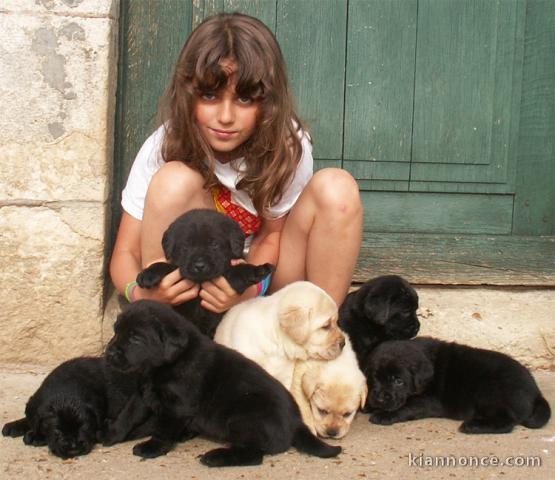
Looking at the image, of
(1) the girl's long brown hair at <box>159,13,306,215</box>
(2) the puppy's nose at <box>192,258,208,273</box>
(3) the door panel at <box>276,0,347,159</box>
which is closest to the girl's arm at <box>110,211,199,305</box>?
(2) the puppy's nose at <box>192,258,208,273</box>

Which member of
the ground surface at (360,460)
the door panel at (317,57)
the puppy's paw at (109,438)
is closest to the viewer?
the ground surface at (360,460)

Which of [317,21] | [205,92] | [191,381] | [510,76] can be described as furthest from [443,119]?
[191,381]

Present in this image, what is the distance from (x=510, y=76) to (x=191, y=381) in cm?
244

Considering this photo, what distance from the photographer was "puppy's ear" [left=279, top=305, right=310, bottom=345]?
3.32 metres

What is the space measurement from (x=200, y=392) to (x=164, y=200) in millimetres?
1019

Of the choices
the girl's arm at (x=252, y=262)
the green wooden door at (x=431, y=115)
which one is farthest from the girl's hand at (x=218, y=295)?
the green wooden door at (x=431, y=115)

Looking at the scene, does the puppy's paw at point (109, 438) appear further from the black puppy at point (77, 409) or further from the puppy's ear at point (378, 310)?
the puppy's ear at point (378, 310)

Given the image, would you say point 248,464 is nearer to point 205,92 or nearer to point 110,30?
point 205,92

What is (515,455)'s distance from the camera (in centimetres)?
314

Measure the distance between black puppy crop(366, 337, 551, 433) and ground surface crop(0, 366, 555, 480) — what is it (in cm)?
7

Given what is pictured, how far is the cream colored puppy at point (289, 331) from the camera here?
3348 mm

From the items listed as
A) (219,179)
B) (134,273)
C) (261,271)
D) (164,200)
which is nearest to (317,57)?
(219,179)

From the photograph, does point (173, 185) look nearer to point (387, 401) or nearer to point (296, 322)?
point (296, 322)

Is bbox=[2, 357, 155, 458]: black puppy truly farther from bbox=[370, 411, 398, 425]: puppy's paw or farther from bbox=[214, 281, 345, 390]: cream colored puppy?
bbox=[370, 411, 398, 425]: puppy's paw
